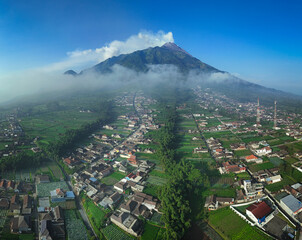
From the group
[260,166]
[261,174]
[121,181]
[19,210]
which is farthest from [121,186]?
[260,166]

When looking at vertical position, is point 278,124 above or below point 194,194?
above

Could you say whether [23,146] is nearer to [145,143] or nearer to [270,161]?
[145,143]

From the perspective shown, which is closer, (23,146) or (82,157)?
(82,157)

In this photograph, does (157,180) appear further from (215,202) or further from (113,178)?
(215,202)

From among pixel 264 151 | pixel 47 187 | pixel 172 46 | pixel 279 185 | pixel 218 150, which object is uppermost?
pixel 172 46

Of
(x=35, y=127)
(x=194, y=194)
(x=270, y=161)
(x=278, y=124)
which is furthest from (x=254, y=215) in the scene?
(x=35, y=127)

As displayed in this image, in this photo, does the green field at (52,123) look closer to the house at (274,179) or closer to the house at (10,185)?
the house at (10,185)
